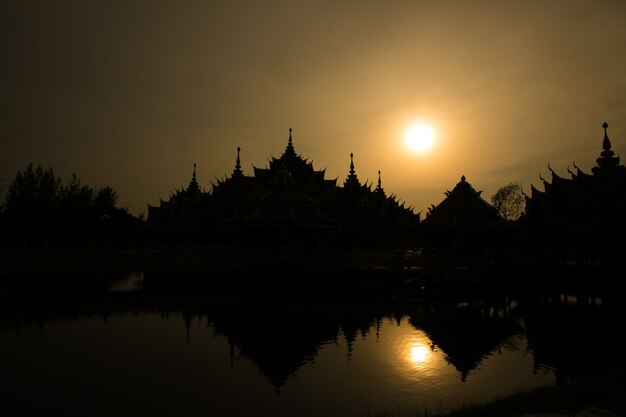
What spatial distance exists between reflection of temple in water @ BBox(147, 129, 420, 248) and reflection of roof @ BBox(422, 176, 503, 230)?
2704mm

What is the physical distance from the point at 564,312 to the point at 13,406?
24836 mm

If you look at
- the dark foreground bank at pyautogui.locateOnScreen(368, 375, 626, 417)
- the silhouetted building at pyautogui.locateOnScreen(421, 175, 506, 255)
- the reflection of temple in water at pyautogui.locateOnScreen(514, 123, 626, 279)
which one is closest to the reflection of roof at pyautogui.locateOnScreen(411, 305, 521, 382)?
the dark foreground bank at pyautogui.locateOnScreen(368, 375, 626, 417)

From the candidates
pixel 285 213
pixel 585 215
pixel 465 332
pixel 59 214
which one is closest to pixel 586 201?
pixel 585 215

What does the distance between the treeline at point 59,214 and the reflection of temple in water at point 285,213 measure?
20.6 feet

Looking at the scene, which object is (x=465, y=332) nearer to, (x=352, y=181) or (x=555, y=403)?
(x=555, y=403)

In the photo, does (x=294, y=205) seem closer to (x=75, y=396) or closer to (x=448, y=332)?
(x=448, y=332)

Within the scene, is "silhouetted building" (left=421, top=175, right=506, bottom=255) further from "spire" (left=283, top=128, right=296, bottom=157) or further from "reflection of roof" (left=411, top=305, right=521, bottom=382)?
"spire" (left=283, top=128, right=296, bottom=157)

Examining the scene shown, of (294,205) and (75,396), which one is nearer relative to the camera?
(75,396)

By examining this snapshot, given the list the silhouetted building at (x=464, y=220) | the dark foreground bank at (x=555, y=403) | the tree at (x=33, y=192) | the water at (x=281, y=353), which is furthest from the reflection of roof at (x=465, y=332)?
the tree at (x=33, y=192)

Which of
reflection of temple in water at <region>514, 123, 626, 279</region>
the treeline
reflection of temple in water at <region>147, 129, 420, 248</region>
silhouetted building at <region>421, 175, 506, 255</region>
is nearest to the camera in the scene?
reflection of temple in water at <region>514, 123, 626, 279</region>

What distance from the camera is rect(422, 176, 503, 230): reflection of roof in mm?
28859

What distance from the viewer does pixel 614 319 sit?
→ 2173 centimetres

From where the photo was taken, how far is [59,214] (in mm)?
52781

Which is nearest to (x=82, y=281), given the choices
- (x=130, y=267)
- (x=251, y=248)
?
(x=130, y=267)
